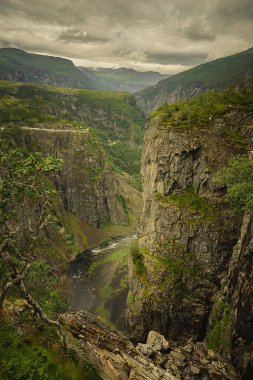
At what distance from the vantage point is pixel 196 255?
5884 cm

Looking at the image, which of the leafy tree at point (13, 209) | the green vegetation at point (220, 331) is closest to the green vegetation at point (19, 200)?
the leafy tree at point (13, 209)

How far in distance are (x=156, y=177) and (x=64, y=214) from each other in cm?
6758

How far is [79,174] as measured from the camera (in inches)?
5379

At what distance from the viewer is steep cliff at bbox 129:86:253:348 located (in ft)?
187

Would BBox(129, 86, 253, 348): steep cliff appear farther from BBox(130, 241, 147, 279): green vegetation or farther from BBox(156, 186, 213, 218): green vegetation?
BBox(130, 241, 147, 279): green vegetation

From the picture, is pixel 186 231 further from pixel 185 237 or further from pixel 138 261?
pixel 138 261

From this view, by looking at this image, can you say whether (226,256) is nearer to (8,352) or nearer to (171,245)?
(171,245)

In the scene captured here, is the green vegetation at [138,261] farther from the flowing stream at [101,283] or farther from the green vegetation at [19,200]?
the green vegetation at [19,200]

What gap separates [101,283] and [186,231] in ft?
146

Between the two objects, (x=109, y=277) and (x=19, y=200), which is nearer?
(x=19, y=200)

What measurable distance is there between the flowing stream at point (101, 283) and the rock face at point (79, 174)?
20925 mm

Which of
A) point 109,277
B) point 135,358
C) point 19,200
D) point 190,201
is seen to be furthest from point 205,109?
point 109,277

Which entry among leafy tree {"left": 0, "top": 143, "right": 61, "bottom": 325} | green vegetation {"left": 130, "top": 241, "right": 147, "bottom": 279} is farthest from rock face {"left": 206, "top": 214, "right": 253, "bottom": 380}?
leafy tree {"left": 0, "top": 143, "right": 61, "bottom": 325}

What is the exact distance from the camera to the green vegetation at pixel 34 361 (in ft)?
58.2
